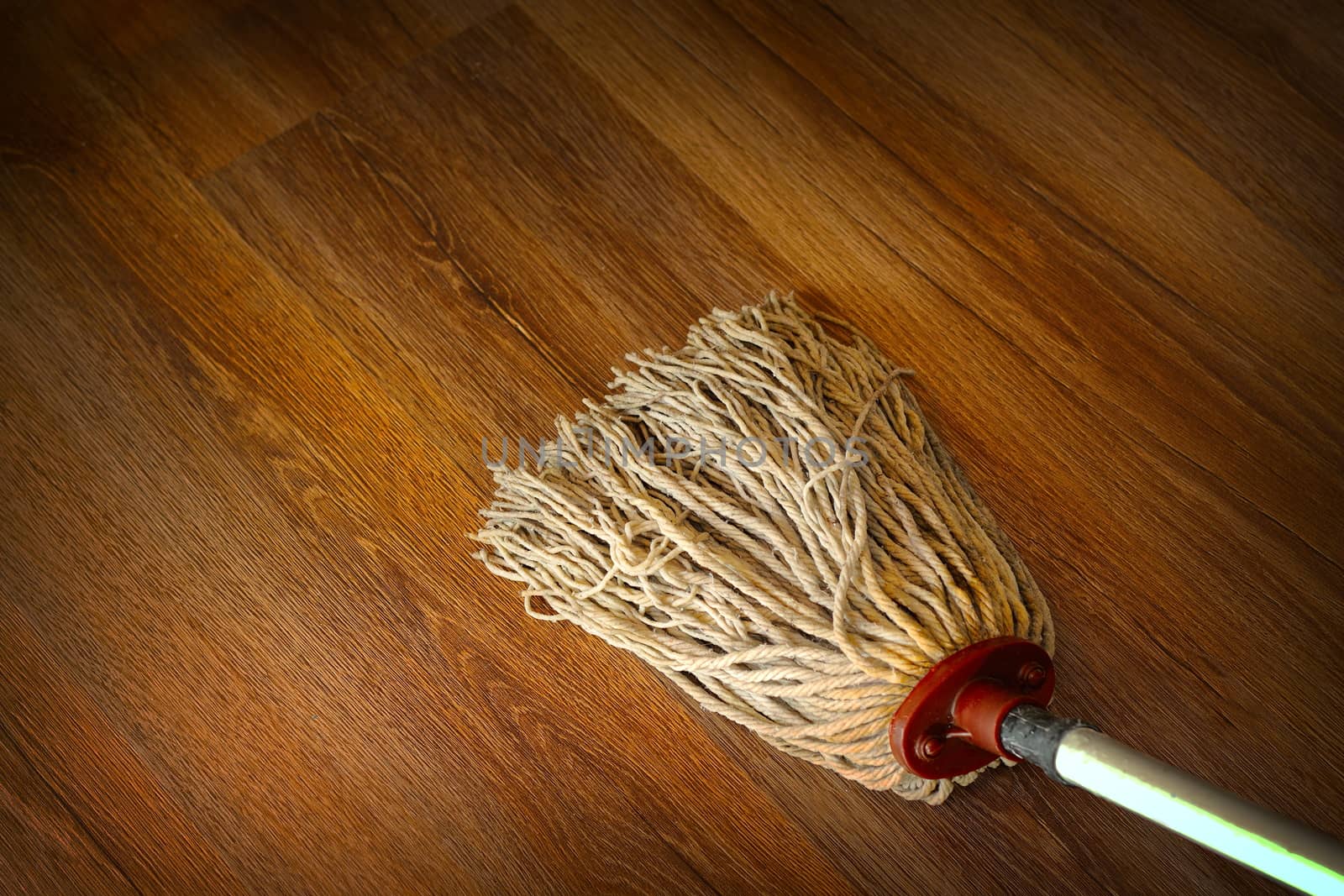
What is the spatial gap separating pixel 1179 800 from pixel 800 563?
301mm

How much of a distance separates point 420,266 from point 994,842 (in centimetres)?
78

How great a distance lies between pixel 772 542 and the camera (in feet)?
2.72

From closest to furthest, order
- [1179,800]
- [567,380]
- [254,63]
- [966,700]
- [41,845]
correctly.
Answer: [1179,800]
[966,700]
[41,845]
[567,380]
[254,63]

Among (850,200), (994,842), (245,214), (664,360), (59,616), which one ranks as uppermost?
(850,200)

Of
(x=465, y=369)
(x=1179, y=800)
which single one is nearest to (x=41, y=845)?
(x=465, y=369)

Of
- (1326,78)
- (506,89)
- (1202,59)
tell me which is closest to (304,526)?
(506,89)

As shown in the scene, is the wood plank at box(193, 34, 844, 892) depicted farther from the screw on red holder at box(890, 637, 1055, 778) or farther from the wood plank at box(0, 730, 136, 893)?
the wood plank at box(0, 730, 136, 893)

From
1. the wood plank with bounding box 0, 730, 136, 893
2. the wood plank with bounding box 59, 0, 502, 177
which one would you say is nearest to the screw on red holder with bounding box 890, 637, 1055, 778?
the wood plank with bounding box 0, 730, 136, 893

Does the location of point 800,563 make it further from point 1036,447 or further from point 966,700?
point 1036,447

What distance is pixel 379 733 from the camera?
3.09 feet

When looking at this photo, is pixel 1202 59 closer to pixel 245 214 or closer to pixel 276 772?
pixel 245 214

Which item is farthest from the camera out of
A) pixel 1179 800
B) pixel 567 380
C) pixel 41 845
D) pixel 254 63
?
pixel 254 63

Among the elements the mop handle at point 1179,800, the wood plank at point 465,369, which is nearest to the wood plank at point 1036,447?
the wood plank at point 465,369

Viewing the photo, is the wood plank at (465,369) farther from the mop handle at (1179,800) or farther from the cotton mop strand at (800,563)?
the mop handle at (1179,800)
